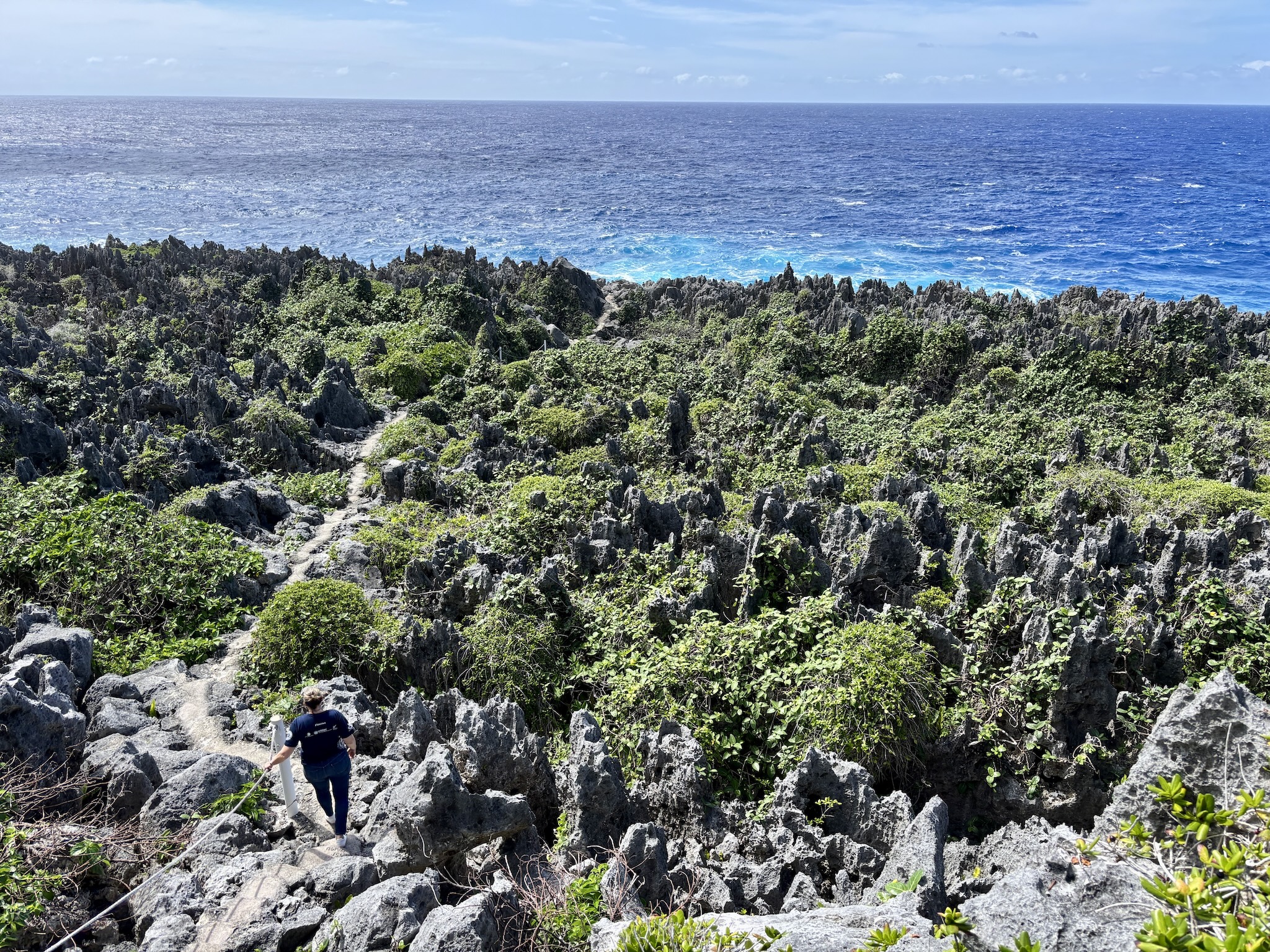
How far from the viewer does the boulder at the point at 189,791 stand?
339 inches

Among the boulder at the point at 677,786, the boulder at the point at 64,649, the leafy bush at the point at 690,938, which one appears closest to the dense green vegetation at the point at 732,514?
the boulder at the point at 64,649

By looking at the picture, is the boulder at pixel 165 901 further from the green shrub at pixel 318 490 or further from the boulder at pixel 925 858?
the green shrub at pixel 318 490

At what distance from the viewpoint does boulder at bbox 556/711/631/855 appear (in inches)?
335

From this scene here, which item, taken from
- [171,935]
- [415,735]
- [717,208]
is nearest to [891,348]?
[415,735]

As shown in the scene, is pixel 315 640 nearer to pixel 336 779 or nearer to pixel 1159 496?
pixel 336 779

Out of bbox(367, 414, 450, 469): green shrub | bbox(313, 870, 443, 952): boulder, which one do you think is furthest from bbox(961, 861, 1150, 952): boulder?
bbox(367, 414, 450, 469): green shrub

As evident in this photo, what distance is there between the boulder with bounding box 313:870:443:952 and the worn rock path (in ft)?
3.22

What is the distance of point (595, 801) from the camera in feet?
28.3

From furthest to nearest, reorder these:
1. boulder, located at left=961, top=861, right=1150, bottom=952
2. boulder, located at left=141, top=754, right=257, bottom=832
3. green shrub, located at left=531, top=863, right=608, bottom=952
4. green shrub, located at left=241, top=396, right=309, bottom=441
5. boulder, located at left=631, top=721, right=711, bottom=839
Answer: green shrub, located at left=241, top=396, right=309, bottom=441
boulder, located at left=631, top=721, right=711, bottom=839
boulder, located at left=141, top=754, right=257, bottom=832
green shrub, located at left=531, top=863, right=608, bottom=952
boulder, located at left=961, top=861, right=1150, bottom=952

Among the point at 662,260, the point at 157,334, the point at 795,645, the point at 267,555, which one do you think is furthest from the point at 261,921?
the point at 662,260

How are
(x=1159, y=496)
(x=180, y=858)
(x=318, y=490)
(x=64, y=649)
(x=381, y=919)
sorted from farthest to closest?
1. (x=318, y=490)
2. (x=1159, y=496)
3. (x=64, y=649)
4. (x=180, y=858)
5. (x=381, y=919)

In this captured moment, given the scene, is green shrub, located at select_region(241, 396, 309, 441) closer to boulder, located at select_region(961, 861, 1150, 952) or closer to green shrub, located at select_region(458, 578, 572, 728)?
green shrub, located at select_region(458, 578, 572, 728)

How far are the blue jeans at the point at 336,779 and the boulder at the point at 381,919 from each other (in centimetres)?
170

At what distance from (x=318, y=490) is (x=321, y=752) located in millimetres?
14915
